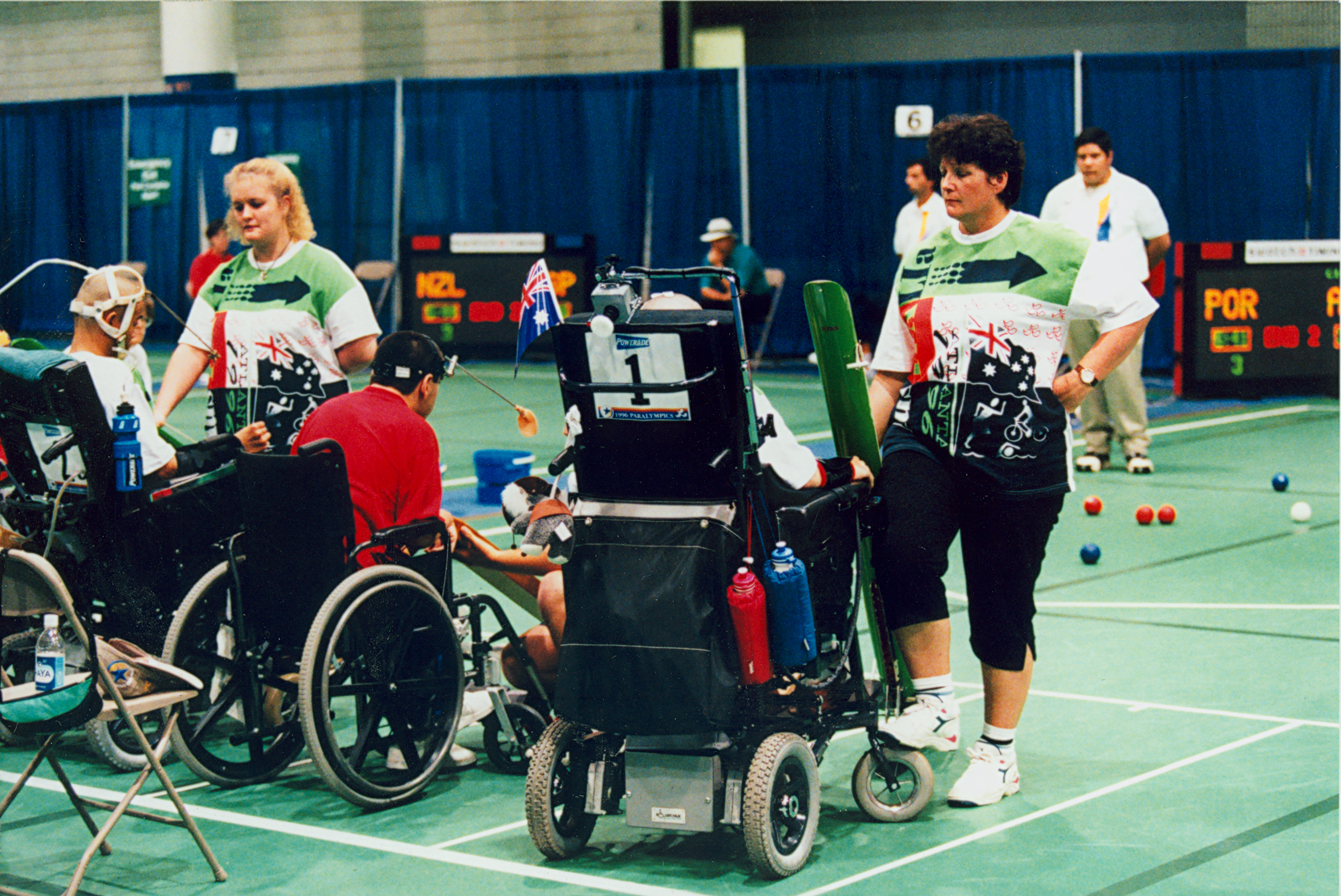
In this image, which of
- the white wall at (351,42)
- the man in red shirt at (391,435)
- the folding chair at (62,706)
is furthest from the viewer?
the white wall at (351,42)

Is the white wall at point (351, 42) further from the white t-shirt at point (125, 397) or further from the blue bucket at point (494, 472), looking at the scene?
the white t-shirt at point (125, 397)

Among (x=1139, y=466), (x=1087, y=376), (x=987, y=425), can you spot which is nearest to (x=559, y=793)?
(x=987, y=425)

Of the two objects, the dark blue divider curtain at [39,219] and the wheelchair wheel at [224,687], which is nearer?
the wheelchair wheel at [224,687]

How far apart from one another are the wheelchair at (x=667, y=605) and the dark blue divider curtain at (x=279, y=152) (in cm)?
1527

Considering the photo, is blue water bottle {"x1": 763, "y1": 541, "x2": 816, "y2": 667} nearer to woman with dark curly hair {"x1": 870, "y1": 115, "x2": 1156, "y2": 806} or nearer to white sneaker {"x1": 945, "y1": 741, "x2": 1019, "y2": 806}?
woman with dark curly hair {"x1": 870, "y1": 115, "x2": 1156, "y2": 806}

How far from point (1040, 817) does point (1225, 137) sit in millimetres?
12525

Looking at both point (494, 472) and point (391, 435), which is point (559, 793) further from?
point (494, 472)

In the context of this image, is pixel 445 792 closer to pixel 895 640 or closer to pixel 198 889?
pixel 198 889

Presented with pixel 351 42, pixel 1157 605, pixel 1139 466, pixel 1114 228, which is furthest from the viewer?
pixel 351 42

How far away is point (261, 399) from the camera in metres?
5.25

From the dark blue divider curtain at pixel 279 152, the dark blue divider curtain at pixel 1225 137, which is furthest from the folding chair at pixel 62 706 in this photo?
the dark blue divider curtain at pixel 279 152

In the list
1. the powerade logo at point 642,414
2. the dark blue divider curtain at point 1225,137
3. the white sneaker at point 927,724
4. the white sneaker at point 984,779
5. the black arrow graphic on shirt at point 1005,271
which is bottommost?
the white sneaker at point 984,779

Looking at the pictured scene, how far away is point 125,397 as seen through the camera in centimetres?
454

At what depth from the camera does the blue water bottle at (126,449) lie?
4.42 m
